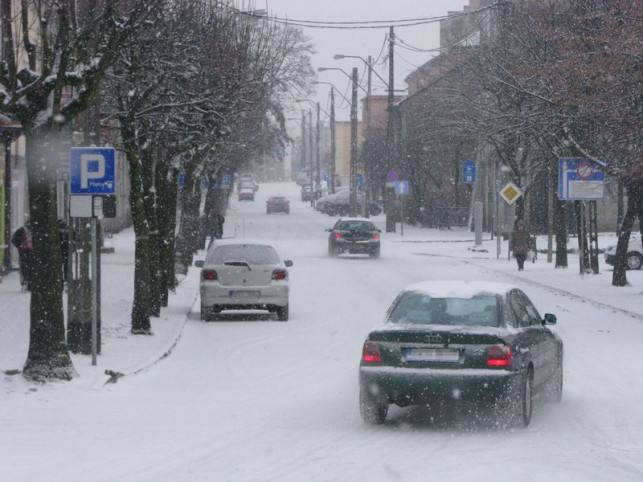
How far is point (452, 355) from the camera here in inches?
445

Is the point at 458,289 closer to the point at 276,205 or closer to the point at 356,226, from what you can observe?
the point at 356,226

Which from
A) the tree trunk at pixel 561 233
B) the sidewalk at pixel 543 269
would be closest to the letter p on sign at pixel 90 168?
the sidewalk at pixel 543 269

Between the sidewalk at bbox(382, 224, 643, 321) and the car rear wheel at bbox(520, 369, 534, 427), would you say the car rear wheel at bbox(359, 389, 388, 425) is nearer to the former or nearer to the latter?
the car rear wheel at bbox(520, 369, 534, 427)

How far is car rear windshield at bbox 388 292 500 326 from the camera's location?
38.6ft

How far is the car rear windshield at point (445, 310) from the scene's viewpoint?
1176cm

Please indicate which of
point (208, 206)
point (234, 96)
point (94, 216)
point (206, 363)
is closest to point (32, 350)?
point (94, 216)

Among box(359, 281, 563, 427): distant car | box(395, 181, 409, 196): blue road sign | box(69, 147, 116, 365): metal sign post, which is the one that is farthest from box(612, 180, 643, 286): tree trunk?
box(395, 181, 409, 196): blue road sign

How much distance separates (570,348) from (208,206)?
1412 inches

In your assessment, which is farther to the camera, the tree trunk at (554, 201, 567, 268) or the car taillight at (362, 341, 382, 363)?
the tree trunk at (554, 201, 567, 268)

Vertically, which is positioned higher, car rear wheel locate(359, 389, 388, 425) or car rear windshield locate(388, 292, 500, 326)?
car rear windshield locate(388, 292, 500, 326)

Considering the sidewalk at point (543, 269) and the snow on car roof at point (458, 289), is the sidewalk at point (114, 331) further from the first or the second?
the sidewalk at point (543, 269)

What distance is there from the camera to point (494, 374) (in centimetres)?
1113

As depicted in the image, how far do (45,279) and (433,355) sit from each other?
5245mm

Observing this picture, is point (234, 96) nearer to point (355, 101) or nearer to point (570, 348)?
point (570, 348)
